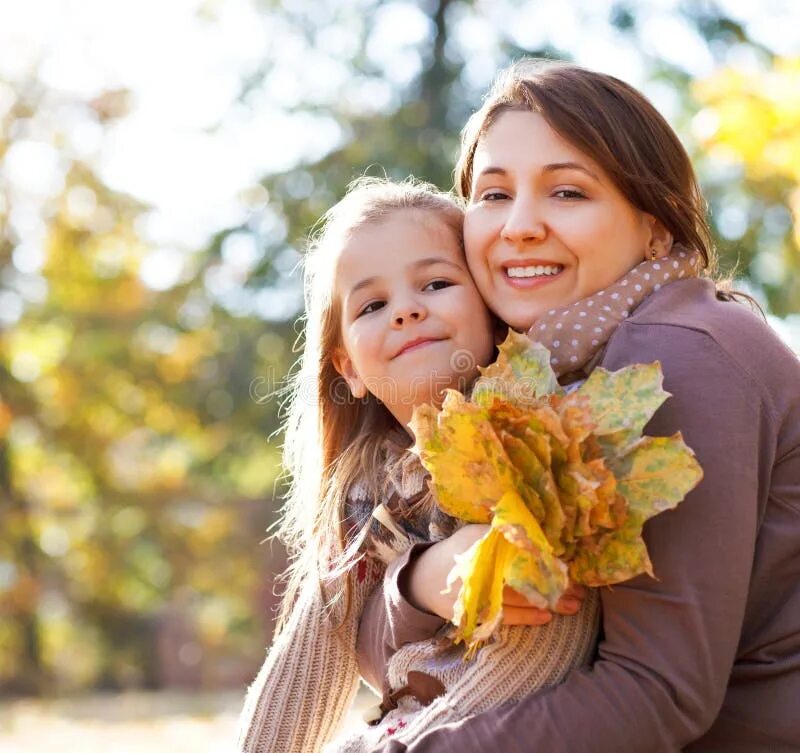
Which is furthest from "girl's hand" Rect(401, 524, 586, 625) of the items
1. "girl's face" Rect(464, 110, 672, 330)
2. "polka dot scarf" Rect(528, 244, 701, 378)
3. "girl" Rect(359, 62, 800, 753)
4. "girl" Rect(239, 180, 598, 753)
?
"girl's face" Rect(464, 110, 672, 330)

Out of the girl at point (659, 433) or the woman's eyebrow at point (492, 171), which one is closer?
the girl at point (659, 433)

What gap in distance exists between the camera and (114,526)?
15.8 meters

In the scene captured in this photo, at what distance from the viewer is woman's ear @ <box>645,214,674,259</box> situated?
7.84 ft

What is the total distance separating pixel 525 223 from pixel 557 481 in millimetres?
722

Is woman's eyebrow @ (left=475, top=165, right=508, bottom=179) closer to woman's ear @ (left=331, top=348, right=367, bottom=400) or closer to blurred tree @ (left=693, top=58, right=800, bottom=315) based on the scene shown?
woman's ear @ (left=331, top=348, right=367, bottom=400)

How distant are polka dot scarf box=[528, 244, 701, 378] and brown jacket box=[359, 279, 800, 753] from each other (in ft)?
0.31

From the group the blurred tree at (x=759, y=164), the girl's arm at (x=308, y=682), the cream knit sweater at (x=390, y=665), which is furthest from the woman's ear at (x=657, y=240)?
the blurred tree at (x=759, y=164)

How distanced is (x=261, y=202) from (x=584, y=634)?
9.70m

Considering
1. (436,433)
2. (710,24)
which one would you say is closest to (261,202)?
(710,24)

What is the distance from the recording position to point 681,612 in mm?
1853

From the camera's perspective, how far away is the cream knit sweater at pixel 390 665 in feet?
6.53

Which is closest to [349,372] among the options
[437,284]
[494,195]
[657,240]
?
[437,284]

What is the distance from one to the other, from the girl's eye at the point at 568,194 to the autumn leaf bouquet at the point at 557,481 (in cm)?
57

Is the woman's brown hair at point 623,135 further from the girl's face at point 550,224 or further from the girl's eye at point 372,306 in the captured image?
the girl's eye at point 372,306
